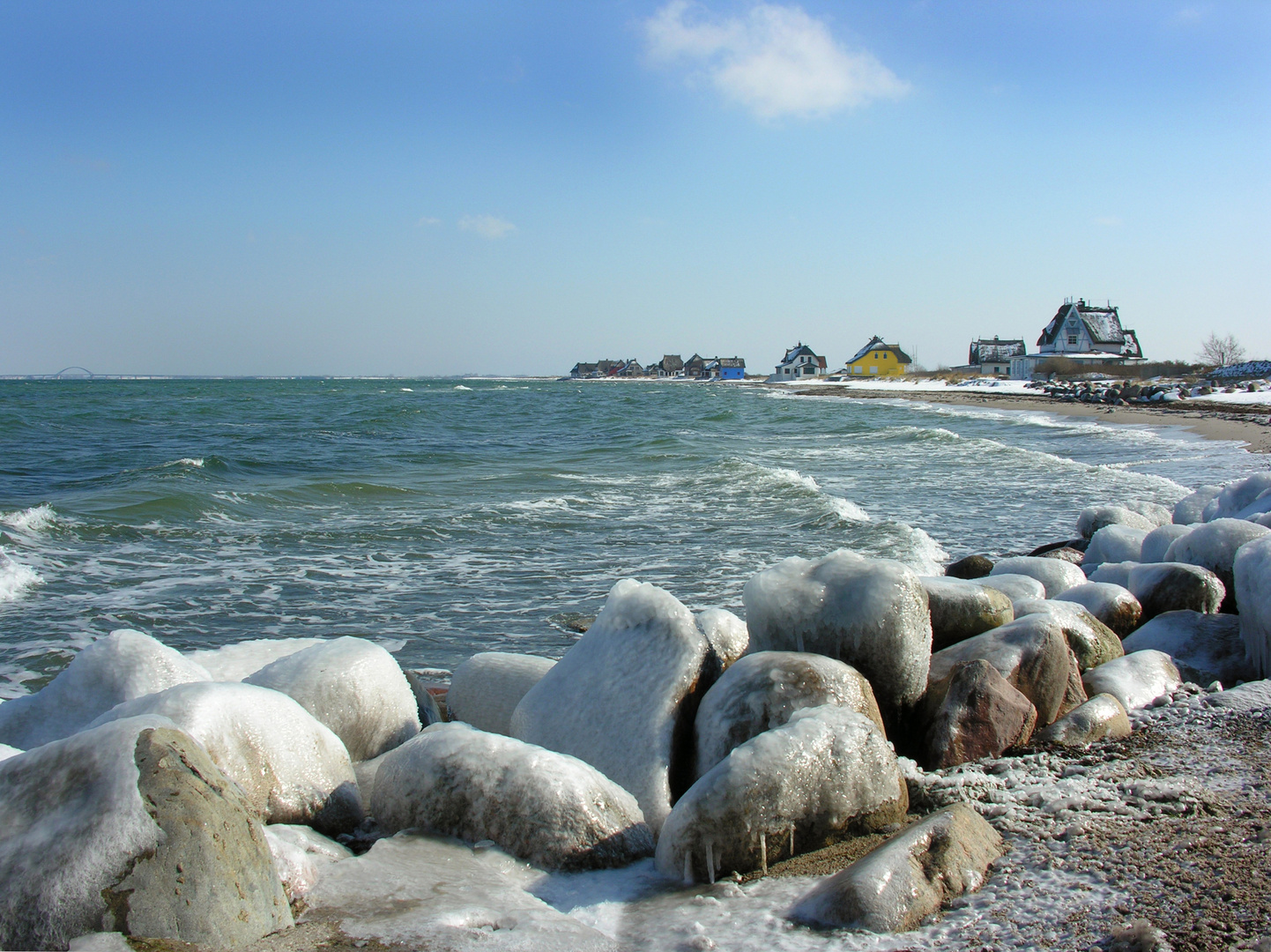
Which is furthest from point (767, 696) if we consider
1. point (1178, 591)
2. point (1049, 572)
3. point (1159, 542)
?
point (1159, 542)

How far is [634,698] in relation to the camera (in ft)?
12.8

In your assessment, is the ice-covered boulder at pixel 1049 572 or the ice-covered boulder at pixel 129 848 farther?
the ice-covered boulder at pixel 1049 572

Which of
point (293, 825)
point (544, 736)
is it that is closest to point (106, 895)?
point (293, 825)

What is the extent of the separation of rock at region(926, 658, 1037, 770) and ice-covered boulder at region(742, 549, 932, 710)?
241 mm

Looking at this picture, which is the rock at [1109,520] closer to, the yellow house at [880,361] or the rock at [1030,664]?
the rock at [1030,664]

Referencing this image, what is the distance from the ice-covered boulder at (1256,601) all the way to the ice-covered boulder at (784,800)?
2.75 metres

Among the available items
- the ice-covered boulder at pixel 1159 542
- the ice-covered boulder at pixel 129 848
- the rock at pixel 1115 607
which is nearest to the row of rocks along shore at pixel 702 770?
the ice-covered boulder at pixel 129 848

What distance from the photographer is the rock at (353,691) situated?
422cm

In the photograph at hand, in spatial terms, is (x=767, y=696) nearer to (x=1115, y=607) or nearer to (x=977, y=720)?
(x=977, y=720)

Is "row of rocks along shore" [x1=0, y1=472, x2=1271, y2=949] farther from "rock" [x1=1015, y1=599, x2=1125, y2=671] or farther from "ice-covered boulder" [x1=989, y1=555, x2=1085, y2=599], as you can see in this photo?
"ice-covered boulder" [x1=989, y1=555, x2=1085, y2=599]

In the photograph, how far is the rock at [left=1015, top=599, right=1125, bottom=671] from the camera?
493 cm

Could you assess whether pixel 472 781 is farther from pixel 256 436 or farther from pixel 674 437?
pixel 256 436

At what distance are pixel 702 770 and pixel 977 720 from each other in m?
1.27

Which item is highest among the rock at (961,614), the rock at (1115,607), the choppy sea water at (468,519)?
the rock at (961,614)
